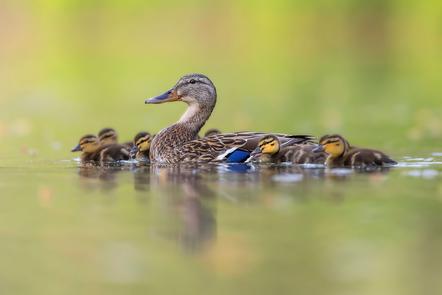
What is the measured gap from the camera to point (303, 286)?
4.35m

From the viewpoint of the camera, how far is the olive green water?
4.62 m

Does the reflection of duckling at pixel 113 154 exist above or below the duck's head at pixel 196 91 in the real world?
below

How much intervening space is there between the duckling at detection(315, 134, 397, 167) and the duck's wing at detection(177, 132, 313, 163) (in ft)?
1.33

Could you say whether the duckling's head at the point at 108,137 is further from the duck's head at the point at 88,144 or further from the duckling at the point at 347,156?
the duckling at the point at 347,156

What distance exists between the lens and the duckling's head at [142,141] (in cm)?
922

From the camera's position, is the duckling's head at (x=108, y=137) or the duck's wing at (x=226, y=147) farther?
the duckling's head at (x=108, y=137)

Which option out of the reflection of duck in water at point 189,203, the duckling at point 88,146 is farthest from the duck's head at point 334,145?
the duckling at point 88,146

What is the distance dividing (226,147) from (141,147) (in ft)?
3.37

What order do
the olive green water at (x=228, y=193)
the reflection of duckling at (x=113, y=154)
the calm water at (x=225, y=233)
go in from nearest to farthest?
the calm water at (x=225, y=233) → the olive green water at (x=228, y=193) → the reflection of duckling at (x=113, y=154)

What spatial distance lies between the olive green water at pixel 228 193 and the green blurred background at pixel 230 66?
0.08m

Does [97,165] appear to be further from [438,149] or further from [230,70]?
[230,70]

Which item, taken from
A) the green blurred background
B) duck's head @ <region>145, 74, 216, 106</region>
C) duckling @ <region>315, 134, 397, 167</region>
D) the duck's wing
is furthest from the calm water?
the green blurred background

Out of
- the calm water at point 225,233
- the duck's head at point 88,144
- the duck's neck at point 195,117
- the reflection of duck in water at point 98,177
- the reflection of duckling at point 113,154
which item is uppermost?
the duck's neck at point 195,117

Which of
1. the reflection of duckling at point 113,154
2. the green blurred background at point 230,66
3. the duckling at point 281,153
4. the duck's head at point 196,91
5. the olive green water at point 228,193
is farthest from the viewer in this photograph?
the green blurred background at point 230,66
